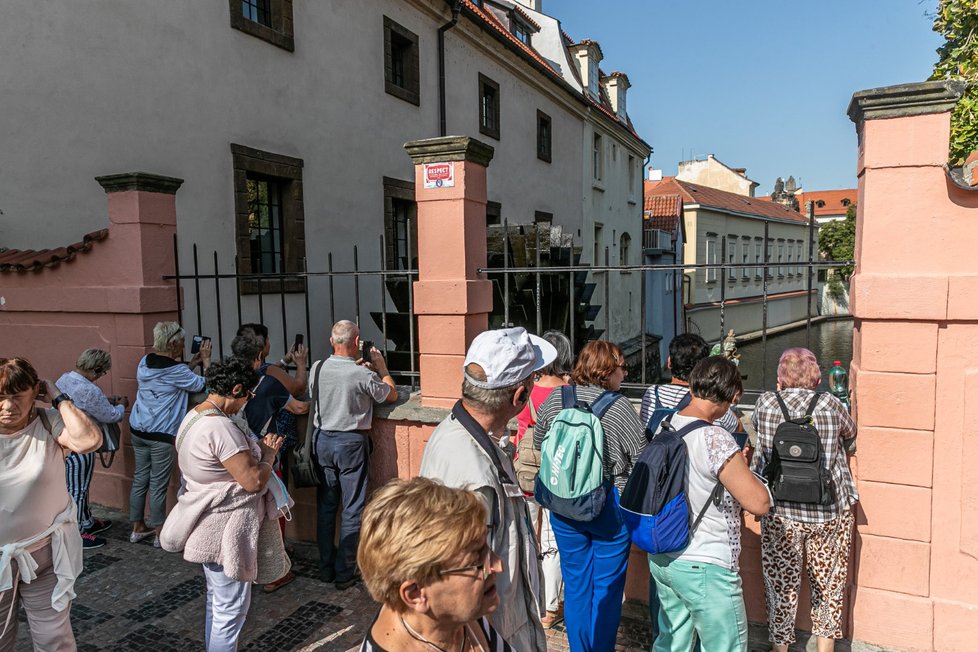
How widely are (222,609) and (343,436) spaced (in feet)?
4.59

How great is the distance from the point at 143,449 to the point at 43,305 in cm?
175

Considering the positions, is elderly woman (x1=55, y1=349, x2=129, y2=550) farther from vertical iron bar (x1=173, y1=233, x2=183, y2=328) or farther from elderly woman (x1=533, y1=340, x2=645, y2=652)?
elderly woman (x1=533, y1=340, x2=645, y2=652)

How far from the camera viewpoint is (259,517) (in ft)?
10.8

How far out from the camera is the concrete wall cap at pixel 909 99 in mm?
3205

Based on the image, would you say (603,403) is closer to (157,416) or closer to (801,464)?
(801,464)

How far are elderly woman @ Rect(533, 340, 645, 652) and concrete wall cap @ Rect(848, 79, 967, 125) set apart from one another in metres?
1.81

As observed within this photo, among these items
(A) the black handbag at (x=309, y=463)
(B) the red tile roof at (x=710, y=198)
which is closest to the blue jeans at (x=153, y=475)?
(A) the black handbag at (x=309, y=463)

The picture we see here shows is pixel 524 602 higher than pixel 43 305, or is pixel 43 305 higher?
pixel 43 305

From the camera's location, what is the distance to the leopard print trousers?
3.25m

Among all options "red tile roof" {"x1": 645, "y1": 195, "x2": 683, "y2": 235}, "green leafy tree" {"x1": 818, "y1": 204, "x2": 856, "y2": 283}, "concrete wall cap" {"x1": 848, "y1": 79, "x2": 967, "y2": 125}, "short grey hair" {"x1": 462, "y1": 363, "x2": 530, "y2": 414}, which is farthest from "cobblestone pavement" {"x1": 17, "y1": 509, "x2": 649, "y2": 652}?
"green leafy tree" {"x1": 818, "y1": 204, "x2": 856, "y2": 283}

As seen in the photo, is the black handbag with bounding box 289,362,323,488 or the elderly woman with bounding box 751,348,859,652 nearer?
the elderly woman with bounding box 751,348,859,652

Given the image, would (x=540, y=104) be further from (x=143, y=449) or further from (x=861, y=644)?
(x=861, y=644)

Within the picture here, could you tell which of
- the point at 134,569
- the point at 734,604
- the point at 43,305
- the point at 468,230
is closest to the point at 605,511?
the point at 734,604

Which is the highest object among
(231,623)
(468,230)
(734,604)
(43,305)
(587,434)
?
(468,230)
